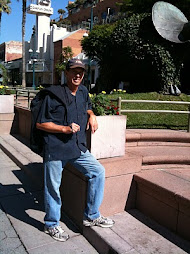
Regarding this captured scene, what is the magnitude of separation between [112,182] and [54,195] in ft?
2.82

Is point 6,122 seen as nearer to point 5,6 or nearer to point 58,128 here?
point 58,128

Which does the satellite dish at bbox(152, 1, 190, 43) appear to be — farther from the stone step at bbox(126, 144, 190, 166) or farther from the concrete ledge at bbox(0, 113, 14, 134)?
the concrete ledge at bbox(0, 113, 14, 134)

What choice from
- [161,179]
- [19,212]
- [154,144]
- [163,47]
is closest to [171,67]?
[163,47]

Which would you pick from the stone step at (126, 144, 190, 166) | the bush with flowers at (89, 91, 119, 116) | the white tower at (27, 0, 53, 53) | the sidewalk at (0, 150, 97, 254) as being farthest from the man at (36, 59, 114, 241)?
the white tower at (27, 0, 53, 53)

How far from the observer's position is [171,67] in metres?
9.98

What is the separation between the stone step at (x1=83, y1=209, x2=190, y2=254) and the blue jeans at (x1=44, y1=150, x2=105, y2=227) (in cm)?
28

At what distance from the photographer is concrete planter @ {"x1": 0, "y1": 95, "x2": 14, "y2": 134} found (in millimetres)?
7992

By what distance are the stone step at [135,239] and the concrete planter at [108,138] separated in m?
0.88

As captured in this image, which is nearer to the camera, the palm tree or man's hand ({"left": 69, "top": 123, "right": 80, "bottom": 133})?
man's hand ({"left": 69, "top": 123, "right": 80, "bottom": 133})

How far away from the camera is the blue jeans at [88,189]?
2.81m

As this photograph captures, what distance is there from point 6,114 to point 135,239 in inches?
248

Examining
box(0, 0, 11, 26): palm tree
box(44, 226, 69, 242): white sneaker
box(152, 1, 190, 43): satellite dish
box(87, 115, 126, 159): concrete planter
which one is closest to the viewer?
box(44, 226, 69, 242): white sneaker

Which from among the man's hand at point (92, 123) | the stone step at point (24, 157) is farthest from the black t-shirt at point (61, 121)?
the stone step at point (24, 157)

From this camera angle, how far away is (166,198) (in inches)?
125
